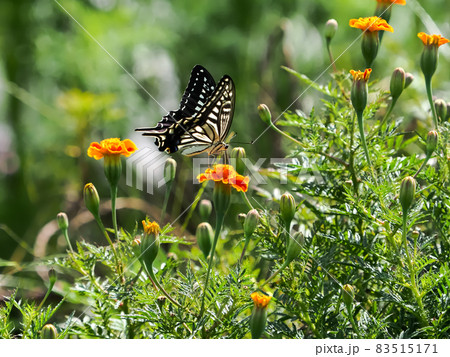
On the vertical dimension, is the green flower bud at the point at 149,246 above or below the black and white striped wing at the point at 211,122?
below

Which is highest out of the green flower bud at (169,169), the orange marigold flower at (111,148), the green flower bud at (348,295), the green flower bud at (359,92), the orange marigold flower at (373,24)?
the orange marigold flower at (373,24)

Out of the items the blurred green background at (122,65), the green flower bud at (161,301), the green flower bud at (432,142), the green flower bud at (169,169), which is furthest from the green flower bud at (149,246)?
the blurred green background at (122,65)

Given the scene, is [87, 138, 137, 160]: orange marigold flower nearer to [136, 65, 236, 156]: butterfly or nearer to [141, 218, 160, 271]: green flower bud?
[141, 218, 160, 271]: green flower bud

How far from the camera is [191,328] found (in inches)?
21.9

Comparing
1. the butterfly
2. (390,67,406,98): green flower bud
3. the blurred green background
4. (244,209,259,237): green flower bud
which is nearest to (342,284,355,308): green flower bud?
(244,209,259,237): green flower bud

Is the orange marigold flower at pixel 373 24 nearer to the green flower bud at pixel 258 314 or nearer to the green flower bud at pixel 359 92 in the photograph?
the green flower bud at pixel 359 92

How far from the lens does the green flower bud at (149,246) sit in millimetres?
532

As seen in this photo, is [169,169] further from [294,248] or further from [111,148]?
[294,248]

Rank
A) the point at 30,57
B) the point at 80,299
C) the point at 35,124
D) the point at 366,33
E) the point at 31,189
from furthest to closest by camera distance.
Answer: the point at 35,124, the point at 30,57, the point at 31,189, the point at 80,299, the point at 366,33

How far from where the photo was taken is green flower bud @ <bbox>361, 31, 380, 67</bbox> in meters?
0.63

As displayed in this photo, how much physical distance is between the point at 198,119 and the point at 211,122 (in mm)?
22

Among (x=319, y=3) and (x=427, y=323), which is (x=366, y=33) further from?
(x=319, y=3)

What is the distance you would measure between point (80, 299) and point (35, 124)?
4.24 feet

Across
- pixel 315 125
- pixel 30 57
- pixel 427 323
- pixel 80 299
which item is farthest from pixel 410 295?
pixel 30 57
